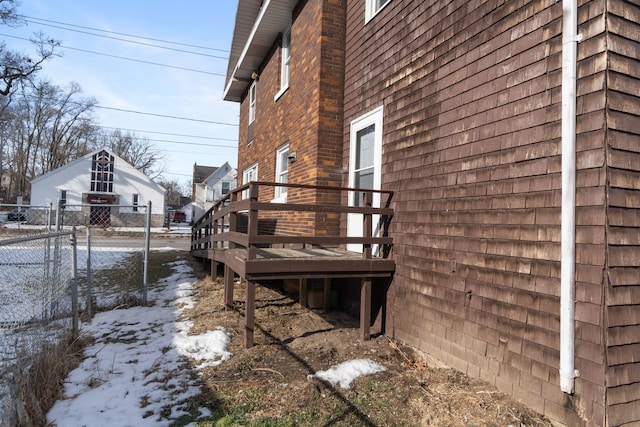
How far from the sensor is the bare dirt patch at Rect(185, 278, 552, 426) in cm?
303

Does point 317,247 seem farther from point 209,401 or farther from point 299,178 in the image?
point 209,401

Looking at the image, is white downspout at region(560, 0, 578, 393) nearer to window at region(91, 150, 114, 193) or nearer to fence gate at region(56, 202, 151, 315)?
fence gate at region(56, 202, 151, 315)

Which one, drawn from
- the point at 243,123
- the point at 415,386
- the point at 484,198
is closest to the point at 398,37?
the point at 484,198

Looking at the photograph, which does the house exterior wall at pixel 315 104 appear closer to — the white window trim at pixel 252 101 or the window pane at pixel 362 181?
the window pane at pixel 362 181

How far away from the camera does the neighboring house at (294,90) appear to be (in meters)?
6.54

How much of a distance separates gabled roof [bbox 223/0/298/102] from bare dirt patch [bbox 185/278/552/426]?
6637 millimetres

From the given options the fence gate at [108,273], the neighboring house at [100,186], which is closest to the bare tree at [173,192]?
the neighboring house at [100,186]

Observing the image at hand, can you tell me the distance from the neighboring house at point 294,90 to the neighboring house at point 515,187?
28.0 inches

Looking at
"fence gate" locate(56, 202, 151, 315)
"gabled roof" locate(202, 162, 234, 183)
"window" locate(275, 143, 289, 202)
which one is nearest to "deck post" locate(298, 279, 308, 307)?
"window" locate(275, 143, 289, 202)

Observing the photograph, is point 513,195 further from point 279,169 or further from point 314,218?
point 279,169

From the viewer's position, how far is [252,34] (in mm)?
9422

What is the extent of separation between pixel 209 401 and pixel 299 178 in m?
4.51

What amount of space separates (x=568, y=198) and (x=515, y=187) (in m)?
0.53

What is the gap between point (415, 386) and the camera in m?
3.60
